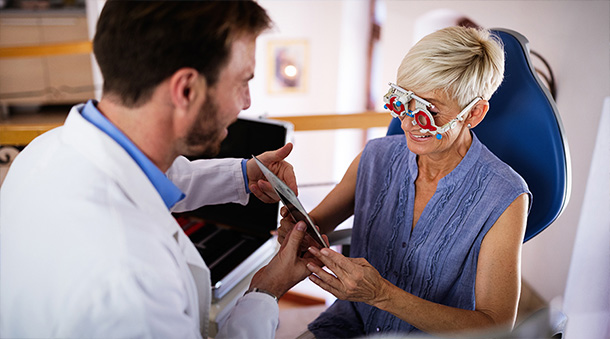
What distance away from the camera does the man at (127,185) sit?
824mm

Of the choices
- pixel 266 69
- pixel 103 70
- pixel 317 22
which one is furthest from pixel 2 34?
pixel 103 70

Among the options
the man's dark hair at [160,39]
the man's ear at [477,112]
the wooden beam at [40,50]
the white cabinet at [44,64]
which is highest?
the man's dark hair at [160,39]

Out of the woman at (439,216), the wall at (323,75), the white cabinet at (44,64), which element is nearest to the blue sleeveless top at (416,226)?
the woman at (439,216)

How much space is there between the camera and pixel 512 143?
57.6 inches

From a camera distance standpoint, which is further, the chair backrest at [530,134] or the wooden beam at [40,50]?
the wooden beam at [40,50]

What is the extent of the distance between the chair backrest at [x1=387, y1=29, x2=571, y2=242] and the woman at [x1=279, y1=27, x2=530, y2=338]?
0.32 ft

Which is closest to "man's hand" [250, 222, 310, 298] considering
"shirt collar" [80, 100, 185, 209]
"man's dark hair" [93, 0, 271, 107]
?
"shirt collar" [80, 100, 185, 209]

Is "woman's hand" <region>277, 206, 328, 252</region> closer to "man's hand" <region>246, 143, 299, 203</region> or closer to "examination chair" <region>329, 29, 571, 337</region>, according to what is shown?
"man's hand" <region>246, 143, 299, 203</region>

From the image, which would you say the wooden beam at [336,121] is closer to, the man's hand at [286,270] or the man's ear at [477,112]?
the man's ear at [477,112]

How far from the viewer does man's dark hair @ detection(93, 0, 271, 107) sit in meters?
0.89

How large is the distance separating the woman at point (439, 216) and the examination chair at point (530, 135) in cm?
10

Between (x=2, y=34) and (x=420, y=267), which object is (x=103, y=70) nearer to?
(x=420, y=267)

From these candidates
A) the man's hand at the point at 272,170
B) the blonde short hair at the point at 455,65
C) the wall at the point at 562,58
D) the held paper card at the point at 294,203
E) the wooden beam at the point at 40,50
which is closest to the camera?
the held paper card at the point at 294,203

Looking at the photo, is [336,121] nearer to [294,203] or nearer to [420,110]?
[420,110]
